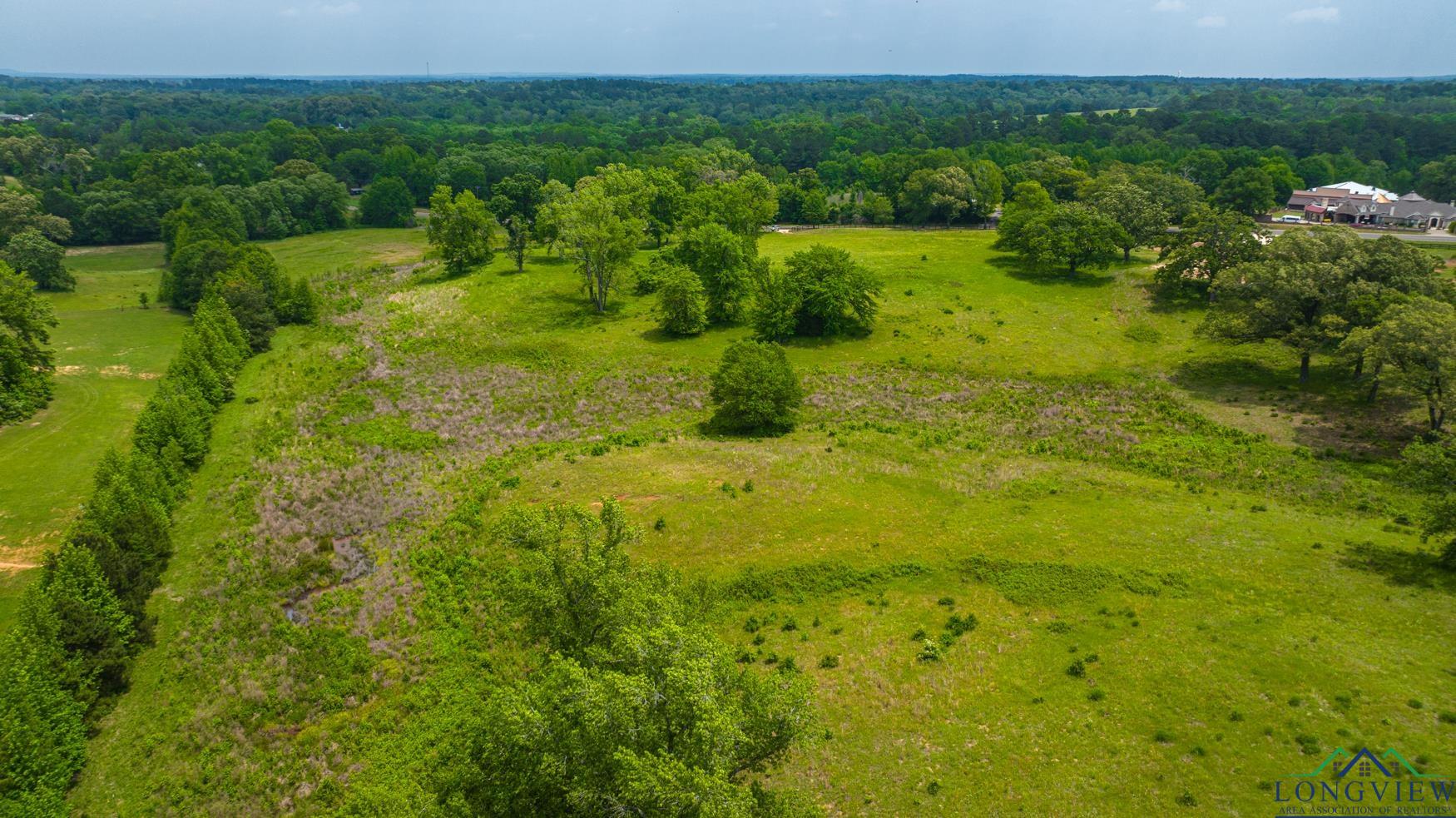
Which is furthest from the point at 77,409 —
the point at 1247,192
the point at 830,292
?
the point at 1247,192

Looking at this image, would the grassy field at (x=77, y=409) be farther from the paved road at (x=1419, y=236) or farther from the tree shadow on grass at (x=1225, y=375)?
the paved road at (x=1419, y=236)

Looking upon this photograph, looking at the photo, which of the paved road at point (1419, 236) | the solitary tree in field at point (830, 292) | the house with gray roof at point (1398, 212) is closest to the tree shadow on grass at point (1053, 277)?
the solitary tree in field at point (830, 292)

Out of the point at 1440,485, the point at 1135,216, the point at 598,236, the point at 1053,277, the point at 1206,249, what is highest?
the point at 1135,216

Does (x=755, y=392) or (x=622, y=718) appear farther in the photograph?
(x=755, y=392)

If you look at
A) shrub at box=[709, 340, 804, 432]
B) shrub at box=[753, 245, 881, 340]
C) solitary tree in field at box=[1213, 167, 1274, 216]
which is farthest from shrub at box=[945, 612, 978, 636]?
solitary tree in field at box=[1213, 167, 1274, 216]

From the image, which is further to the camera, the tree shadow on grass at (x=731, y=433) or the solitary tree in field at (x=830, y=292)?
the solitary tree in field at (x=830, y=292)

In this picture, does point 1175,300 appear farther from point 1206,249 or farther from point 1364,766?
point 1364,766
